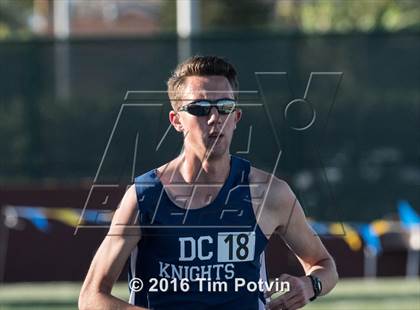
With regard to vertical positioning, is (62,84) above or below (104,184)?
→ above

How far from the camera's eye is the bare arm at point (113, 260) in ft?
16.6

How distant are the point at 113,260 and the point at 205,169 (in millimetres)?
563

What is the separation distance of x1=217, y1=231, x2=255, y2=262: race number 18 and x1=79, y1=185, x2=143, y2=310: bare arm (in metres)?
0.35

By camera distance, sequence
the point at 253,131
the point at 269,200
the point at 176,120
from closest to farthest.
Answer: the point at 269,200 < the point at 176,120 < the point at 253,131

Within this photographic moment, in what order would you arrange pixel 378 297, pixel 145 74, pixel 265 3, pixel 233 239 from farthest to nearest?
1. pixel 265 3
2. pixel 145 74
3. pixel 378 297
4. pixel 233 239

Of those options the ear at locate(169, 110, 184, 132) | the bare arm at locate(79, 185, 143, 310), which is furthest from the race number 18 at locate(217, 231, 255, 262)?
the ear at locate(169, 110, 184, 132)

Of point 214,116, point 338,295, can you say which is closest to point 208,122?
point 214,116

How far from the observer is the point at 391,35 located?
14102 millimetres

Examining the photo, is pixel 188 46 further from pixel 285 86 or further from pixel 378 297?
pixel 378 297

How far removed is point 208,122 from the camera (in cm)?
521

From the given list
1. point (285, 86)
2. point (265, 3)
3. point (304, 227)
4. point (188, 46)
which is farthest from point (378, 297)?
point (265, 3)

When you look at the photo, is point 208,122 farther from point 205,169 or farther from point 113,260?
point 113,260

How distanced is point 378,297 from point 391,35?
350cm

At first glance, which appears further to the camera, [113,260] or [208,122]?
[208,122]
